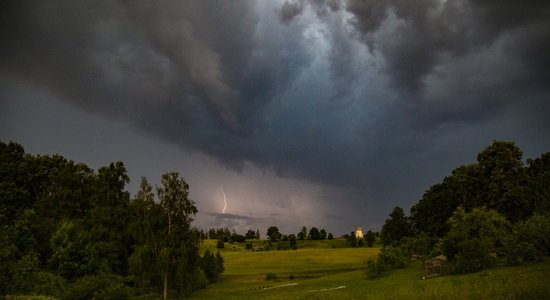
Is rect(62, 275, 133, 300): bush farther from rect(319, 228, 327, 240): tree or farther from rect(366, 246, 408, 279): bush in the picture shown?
rect(319, 228, 327, 240): tree

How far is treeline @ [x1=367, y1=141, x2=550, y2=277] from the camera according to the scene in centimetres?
5116

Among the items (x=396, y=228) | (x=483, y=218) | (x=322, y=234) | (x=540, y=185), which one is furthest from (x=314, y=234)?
(x=483, y=218)

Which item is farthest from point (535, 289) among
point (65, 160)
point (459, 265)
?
point (65, 160)

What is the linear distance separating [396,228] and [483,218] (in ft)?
153

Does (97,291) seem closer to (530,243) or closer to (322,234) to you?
(530,243)

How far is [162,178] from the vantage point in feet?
175

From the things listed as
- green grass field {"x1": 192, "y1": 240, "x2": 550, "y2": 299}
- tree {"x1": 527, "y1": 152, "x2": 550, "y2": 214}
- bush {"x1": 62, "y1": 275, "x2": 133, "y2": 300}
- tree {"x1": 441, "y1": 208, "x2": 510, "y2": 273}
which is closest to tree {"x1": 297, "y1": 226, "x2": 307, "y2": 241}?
green grass field {"x1": 192, "y1": 240, "x2": 550, "y2": 299}

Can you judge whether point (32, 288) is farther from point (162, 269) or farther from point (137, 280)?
point (162, 269)

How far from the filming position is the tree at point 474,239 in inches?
2013

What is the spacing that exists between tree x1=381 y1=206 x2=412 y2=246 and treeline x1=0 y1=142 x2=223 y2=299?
4877 centimetres

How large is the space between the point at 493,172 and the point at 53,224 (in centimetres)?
7643

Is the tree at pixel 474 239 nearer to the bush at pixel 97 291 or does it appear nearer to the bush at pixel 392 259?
the bush at pixel 392 259

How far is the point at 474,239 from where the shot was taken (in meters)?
52.6

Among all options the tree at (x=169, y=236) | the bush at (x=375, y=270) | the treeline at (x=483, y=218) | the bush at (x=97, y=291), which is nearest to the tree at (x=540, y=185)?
the treeline at (x=483, y=218)
